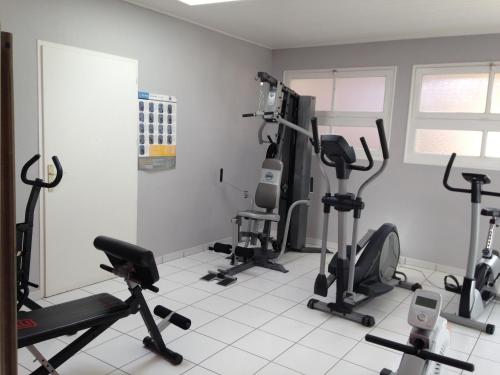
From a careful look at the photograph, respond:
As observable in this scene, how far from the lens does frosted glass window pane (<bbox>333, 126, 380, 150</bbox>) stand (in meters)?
5.25

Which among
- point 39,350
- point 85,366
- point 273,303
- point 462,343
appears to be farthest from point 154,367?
point 462,343

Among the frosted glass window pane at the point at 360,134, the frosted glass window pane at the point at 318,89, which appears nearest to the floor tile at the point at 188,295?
the frosted glass window pane at the point at 360,134

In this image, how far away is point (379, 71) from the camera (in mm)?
5090

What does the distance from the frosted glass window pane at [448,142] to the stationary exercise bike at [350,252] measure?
148 cm

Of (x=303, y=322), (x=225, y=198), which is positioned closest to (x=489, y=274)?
(x=303, y=322)

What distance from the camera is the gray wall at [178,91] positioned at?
324 cm

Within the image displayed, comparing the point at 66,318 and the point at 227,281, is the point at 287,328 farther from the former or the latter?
the point at 66,318

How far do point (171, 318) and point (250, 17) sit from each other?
303cm

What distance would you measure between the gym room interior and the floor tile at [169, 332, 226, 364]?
18 mm

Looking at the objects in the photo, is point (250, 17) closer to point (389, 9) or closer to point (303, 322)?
point (389, 9)

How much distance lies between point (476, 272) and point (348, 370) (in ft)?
5.41

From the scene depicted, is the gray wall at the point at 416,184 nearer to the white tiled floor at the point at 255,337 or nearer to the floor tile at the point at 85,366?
the white tiled floor at the point at 255,337

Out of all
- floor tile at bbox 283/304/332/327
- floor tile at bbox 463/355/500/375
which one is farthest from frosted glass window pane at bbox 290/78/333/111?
floor tile at bbox 463/355/500/375

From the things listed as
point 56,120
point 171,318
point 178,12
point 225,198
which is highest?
point 178,12
